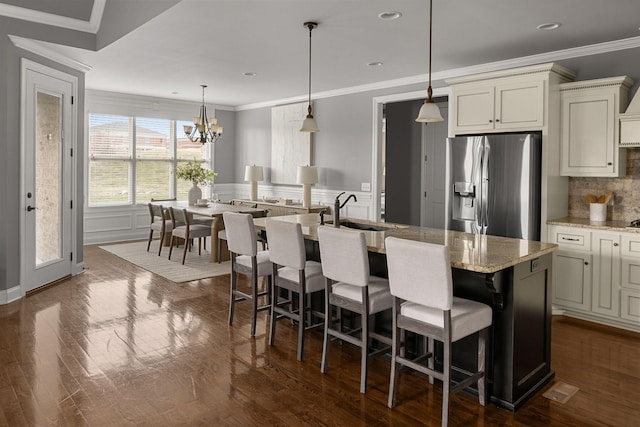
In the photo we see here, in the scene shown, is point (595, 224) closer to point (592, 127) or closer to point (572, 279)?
point (572, 279)

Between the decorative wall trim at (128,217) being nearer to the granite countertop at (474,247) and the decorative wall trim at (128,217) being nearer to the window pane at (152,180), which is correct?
the window pane at (152,180)

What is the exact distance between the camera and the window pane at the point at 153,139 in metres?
8.63

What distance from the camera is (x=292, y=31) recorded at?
4.27 m

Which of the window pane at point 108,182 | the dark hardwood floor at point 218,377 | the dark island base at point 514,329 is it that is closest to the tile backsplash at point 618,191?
the dark hardwood floor at point 218,377

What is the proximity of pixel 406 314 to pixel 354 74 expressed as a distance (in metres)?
4.19

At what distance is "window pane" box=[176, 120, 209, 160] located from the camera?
29.9 feet

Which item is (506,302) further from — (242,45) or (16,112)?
(16,112)

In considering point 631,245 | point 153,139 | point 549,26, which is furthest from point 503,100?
point 153,139

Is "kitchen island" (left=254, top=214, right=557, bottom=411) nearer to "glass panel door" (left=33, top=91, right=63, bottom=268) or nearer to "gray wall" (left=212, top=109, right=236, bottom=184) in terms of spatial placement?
"glass panel door" (left=33, top=91, right=63, bottom=268)

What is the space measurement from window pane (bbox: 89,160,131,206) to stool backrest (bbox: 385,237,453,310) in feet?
23.3

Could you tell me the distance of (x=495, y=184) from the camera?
447cm

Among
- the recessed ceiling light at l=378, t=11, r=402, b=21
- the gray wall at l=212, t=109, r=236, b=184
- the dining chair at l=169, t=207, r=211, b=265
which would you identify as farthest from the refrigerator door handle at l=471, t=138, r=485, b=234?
the gray wall at l=212, t=109, r=236, b=184

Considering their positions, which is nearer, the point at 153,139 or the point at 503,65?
the point at 503,65

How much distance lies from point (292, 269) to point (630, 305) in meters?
2.97
